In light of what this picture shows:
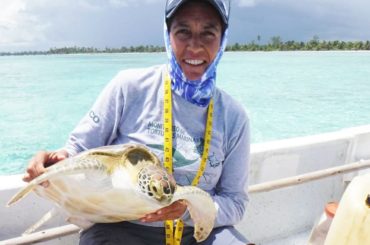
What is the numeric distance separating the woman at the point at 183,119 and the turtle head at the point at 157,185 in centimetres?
27

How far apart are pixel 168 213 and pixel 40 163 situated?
1.21 ft

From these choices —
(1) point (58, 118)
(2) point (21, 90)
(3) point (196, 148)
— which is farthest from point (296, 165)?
(2) point (21, 90)

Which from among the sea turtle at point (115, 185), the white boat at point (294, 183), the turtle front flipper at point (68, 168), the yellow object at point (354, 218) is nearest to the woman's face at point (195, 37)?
the sea turtle at point (115, 185)

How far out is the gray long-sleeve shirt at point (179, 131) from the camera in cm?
122

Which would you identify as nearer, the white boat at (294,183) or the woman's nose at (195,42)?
the woman's nose at (195,42)

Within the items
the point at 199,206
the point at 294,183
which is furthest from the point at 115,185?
the point at 294,183

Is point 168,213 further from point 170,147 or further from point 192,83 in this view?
point 192,83

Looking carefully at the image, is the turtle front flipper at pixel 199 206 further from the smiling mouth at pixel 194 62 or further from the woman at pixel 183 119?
the smiling mouth at pixel 194 62

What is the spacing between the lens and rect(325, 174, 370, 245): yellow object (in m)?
0.96

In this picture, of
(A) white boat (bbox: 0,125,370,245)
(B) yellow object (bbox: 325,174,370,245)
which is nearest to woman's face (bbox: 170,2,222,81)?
(B) yellow object (bbox: 325,174,370,245)

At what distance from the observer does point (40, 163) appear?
102cm

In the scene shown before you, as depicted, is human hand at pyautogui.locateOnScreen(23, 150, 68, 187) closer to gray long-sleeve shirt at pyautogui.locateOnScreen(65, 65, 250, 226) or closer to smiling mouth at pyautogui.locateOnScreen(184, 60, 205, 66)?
gray long-sleeve shirt at pyautogui.locateOnScreen(65, 65, 250, 226)

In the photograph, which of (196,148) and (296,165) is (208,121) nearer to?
(196,148)

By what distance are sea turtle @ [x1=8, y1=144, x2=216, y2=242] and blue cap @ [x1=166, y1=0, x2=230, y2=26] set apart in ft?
1.42
